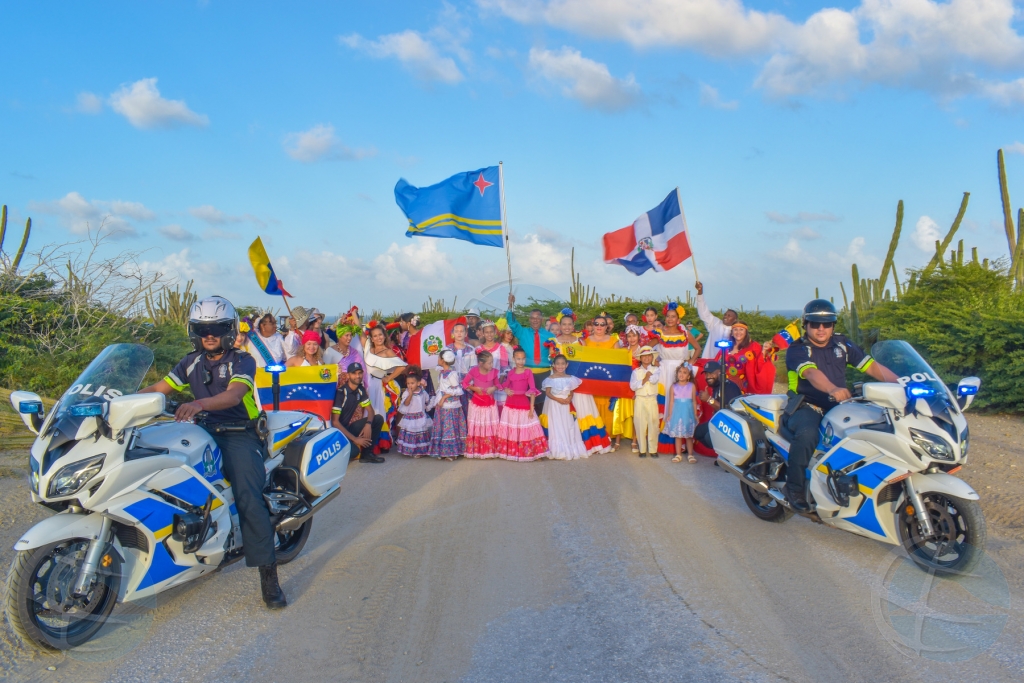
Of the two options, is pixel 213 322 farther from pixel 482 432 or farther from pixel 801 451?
pixel 482 432

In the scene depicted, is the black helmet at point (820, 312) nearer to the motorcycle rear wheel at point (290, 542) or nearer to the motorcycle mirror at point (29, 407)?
the motorcycle rear wheel at point (290, 542)

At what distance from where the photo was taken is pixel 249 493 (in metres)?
4.81

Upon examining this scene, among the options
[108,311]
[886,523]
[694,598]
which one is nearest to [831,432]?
[886,523]

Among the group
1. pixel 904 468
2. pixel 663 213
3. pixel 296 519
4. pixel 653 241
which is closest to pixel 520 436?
pixel 653 241

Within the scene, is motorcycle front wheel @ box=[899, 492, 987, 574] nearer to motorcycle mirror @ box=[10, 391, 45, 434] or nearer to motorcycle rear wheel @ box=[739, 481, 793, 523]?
motorcycle rear wheel @ box=[739, 481, 793, 523]

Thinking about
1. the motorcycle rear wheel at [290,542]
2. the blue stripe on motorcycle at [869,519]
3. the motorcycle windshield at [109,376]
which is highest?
the motorcycle windshield at [109,376]

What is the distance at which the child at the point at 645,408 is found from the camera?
34.1ft

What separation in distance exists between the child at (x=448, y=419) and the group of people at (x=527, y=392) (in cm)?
2

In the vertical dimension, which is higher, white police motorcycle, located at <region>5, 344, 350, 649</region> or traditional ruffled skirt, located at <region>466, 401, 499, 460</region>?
white police motorcycle, located at <region>5, 344, 350, 649</region>

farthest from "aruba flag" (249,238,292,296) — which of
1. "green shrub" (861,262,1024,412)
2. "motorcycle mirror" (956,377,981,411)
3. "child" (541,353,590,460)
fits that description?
"green shrub" (861,262,1024,412)

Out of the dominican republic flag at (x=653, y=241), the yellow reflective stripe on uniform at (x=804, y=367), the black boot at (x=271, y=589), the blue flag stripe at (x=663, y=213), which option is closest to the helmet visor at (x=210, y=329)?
the black boot at (x=271, y=589)

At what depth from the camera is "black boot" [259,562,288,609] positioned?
15.7 feet

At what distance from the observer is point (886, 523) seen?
17.2 feet

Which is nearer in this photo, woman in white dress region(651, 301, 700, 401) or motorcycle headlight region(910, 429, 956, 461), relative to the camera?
motorcycle headlight region(910, 429, 956, 461)
